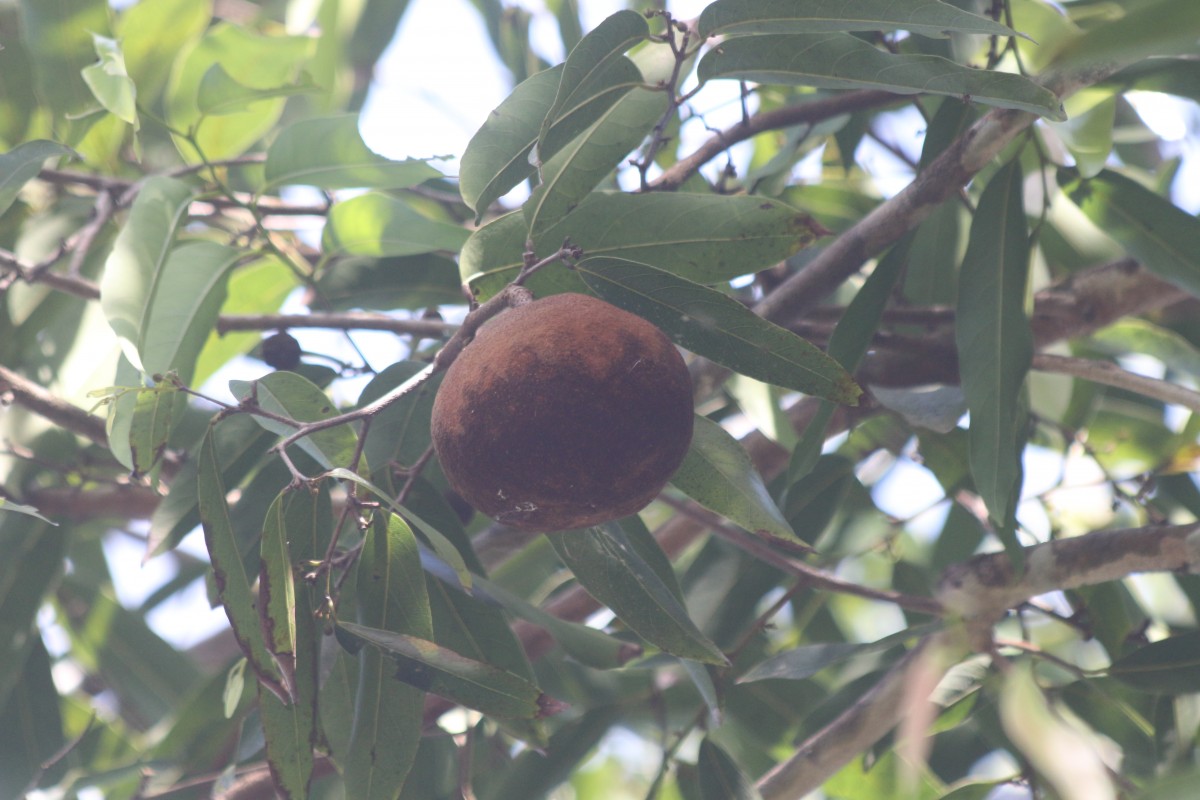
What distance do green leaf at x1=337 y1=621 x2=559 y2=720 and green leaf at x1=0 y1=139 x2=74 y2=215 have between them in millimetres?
877

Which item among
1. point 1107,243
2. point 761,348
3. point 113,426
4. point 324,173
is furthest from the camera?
point 1107,243

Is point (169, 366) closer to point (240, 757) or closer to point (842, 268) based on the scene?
point (240, 757)

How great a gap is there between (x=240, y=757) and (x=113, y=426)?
0.53 meters

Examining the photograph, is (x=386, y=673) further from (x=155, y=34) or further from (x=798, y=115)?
(x=155, y=34)

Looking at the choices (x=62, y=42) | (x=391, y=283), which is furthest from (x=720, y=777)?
(x=62, y=42)

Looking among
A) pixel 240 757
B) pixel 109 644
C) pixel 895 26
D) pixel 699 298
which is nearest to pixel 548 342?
pixel 699 298

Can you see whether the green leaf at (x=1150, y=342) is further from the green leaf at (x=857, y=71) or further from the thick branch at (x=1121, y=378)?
the green leaf at (x=857, y=71)

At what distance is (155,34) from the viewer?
2.47 meters

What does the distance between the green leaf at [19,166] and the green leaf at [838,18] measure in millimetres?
1020

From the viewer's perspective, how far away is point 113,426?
1.45 m

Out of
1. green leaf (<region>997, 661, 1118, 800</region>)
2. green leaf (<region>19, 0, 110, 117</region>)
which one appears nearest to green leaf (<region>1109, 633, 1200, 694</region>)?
green leaf (<region>997, 661, 1118, 800</region>)

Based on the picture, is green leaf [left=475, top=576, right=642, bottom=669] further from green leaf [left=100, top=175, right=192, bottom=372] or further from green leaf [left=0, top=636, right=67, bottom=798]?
green leaf [left=0, top=636, right=67, bottom=798]

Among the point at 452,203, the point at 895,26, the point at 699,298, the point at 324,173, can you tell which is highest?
the point at 895,26

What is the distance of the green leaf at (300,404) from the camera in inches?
55.0
